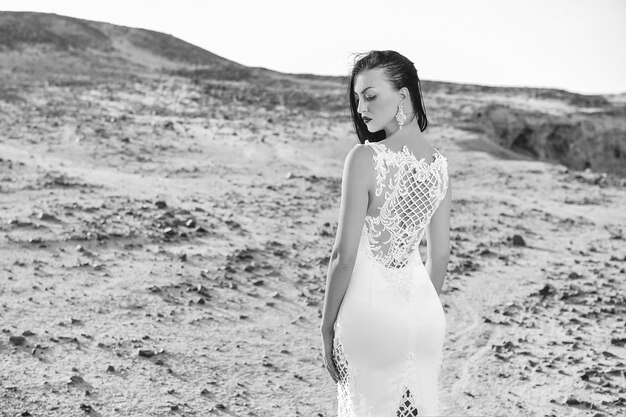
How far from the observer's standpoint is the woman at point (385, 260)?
2756 mm

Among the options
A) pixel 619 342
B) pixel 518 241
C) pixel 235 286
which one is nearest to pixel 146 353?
pixel 235 286

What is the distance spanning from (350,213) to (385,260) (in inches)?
11.7

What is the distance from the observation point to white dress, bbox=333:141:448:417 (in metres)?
2.79

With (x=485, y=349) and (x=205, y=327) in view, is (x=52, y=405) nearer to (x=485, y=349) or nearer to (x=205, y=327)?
(x=205, y=327)

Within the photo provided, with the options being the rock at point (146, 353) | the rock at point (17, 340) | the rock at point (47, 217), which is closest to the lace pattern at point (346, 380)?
the rock at point (146, 353)

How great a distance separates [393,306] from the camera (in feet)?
9.19

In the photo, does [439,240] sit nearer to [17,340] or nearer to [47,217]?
[17,340]

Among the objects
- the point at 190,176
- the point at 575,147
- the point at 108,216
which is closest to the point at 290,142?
the point at 190,176

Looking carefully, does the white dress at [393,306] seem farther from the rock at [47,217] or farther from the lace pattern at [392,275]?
the rock at [47,217]

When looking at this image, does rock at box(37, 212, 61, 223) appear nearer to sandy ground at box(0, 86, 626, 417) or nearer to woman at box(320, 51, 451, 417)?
sandy ground at box(0, 86, 626, 417)

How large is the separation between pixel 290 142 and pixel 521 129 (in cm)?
1163

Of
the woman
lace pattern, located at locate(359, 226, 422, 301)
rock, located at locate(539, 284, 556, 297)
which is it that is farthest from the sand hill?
lace pattern, located at locate(359, 226, 422, 301)

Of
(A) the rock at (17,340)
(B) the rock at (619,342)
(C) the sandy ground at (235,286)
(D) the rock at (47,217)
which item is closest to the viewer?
(C) the sandy ground at (235,286)

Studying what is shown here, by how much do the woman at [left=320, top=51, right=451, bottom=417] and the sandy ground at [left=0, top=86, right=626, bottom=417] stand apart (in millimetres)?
A: 2307
